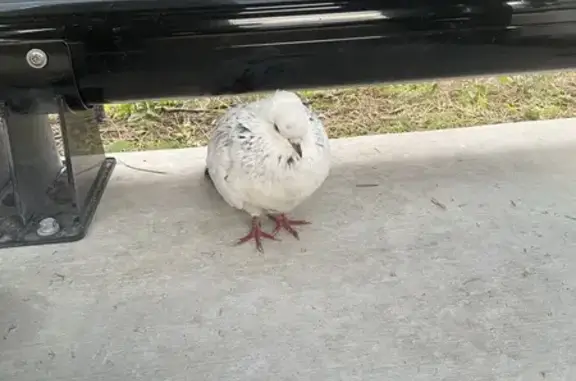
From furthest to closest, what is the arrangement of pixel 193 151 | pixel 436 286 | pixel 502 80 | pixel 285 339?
pixel 502 80 → pixel 193 151 → pixel 436 286 → pixel 285 339

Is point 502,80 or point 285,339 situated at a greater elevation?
point 502,80

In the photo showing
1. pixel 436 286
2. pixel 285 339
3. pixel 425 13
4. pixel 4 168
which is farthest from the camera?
pixel 4 168

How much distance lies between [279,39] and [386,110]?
1.33m

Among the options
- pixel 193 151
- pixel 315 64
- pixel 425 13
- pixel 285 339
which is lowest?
pixel 285 339

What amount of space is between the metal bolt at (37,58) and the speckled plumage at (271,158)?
491 millimetres

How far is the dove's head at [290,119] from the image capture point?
1.67 m

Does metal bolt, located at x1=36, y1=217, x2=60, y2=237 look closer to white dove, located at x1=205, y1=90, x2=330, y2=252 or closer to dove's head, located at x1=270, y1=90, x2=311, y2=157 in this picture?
white dove, located at x1=205, y1=90, x2=330, y2=252

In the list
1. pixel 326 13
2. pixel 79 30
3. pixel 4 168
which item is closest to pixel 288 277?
pixel 326 13

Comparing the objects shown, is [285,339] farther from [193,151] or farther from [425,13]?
[193,151]

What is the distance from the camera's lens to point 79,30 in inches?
67.0

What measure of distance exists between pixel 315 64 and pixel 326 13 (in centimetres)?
14

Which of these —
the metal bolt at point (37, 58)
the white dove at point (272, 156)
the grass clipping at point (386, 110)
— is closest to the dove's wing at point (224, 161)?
the white dove at point (272, 156)

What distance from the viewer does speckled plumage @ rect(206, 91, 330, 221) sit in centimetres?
172

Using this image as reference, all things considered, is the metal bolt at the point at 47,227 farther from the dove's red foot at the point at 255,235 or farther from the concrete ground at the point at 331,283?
the dove's red foot at the point at 255,235
